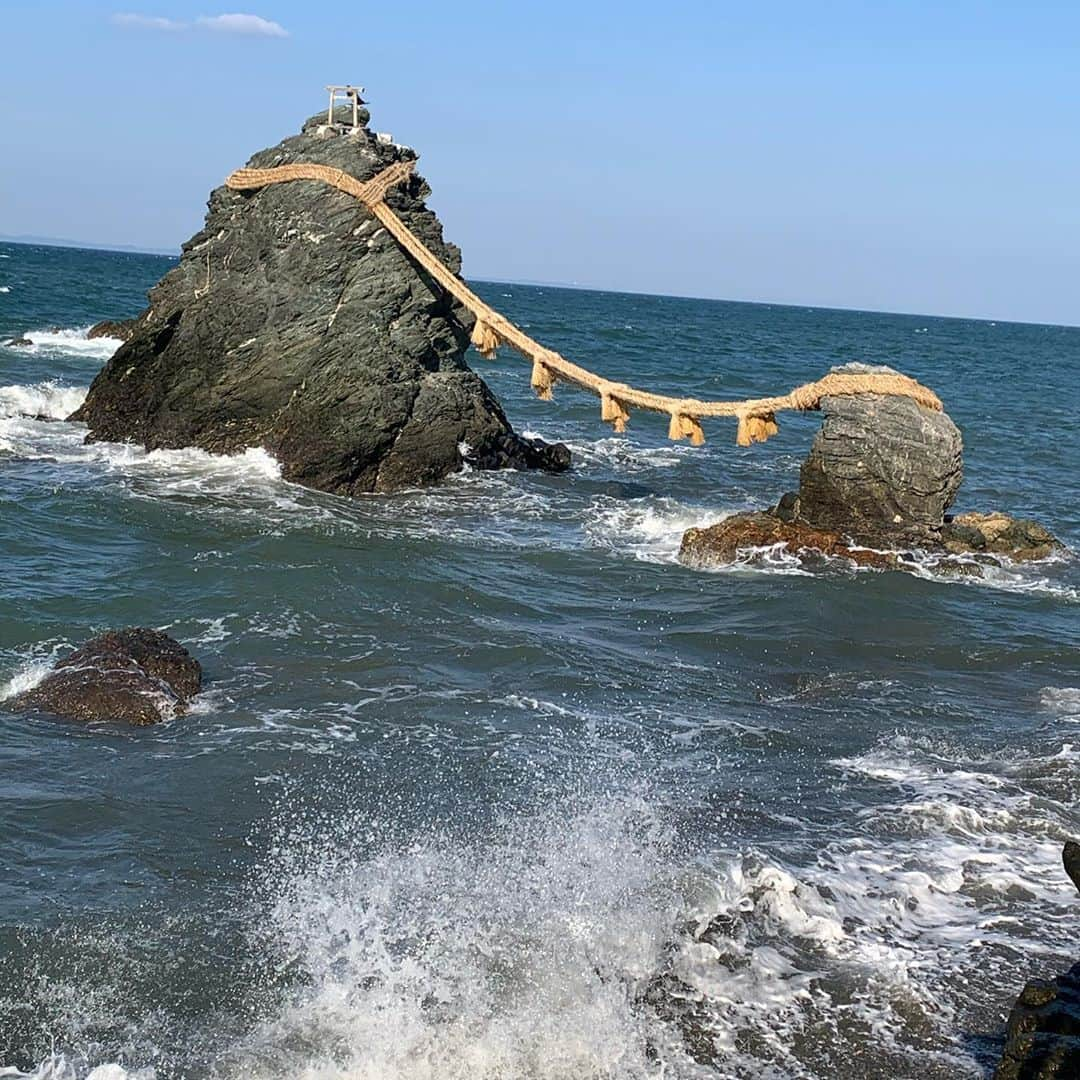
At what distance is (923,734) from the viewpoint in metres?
9.82

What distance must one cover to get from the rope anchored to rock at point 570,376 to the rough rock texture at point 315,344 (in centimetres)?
24

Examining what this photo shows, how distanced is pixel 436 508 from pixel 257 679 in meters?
6.55

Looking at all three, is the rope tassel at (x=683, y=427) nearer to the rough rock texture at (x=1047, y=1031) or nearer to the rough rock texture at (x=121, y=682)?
the rough rock texture at (x=121, y=682)

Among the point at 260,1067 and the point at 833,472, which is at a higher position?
the point at 833,472

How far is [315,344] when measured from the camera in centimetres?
1714

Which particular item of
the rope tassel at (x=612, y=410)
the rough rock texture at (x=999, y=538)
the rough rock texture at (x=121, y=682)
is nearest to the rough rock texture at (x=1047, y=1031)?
the rough rock texture at (x=121, y=682)

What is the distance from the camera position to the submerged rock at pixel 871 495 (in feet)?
49.3

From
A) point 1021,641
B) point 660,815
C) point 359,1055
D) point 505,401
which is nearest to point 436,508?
point 1021,641

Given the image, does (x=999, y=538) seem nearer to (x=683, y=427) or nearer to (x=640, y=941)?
(x=683, y=427)

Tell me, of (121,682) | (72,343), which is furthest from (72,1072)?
(72,343)

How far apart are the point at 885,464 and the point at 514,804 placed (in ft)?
27.4

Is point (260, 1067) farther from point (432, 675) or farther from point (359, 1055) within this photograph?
point (432, 675)

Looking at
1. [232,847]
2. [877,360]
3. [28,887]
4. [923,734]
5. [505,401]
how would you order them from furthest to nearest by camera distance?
[877,360] → [505,401] → [923,734] → [232,847] → [28,887]

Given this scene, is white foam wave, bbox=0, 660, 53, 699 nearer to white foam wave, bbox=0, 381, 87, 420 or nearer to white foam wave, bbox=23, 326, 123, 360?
white foam wave, bbox=0, 381, 87, 420
